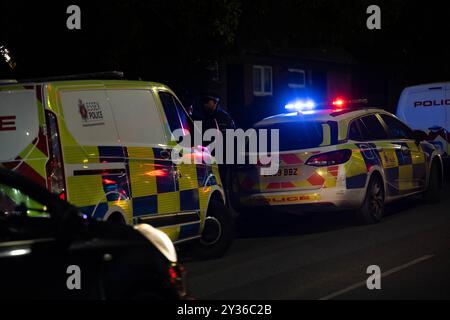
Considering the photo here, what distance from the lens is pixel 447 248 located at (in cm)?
912

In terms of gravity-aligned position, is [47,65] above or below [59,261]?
above

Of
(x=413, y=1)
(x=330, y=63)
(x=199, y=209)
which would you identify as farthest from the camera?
(x=330, y=63)

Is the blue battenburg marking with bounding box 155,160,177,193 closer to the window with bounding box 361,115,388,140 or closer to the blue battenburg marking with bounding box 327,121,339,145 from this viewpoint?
the blue battenburg marking with bounding box 327,121,339,145

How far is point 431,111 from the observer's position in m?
16.7

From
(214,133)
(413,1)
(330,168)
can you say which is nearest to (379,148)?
(330,168)

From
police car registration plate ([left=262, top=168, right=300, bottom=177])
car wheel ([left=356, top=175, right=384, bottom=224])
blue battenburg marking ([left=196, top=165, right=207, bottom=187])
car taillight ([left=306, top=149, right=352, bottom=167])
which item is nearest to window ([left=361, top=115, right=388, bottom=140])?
car wheel ([left=356, top=175, right=384, bottom=224])

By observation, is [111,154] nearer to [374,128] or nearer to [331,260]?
[331,260]

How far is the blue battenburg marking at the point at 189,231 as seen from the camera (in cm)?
860

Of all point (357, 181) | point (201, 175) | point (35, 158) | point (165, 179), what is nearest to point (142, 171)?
point (165, 179)

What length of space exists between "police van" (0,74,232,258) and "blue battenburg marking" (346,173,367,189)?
2186mm

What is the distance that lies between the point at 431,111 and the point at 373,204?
593 cm

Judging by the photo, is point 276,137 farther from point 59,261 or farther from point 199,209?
point 59,261

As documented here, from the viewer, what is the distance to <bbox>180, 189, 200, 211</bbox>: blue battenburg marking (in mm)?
8641
